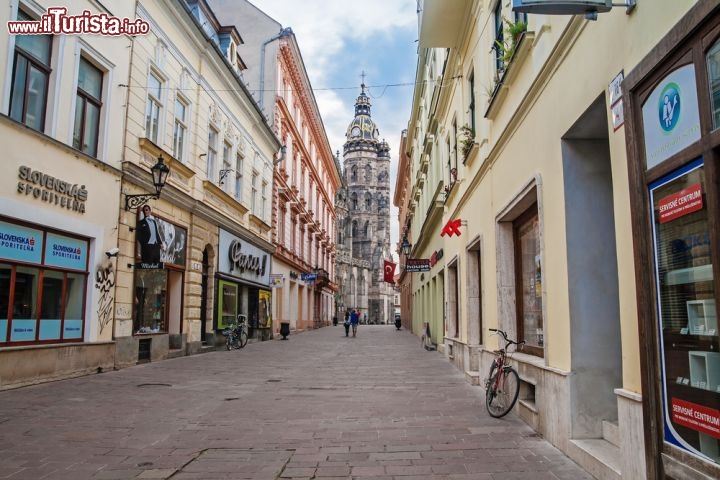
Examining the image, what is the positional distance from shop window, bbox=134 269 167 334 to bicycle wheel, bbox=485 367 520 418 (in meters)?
9.30

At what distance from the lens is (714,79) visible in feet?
10.2

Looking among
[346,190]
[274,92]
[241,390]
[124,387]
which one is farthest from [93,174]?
[346,190]

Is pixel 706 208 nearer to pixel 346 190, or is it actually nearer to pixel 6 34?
pixel 6 34

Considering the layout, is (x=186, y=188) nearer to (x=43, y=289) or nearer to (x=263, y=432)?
(x=43, y=289)

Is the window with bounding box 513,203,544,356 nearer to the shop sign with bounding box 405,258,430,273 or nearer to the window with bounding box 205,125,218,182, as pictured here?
the shop sign with bounding box 405,258,430,273

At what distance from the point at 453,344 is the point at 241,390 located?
635 cm

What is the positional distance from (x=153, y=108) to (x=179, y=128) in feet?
6.13

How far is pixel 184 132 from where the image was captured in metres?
16.8

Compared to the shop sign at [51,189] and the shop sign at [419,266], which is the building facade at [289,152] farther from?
the shop sign at [51,189]

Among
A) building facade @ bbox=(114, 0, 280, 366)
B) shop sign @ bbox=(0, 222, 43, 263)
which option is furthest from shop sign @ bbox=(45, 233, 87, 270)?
building facade @ bbox=(114, 0, 280, 366)

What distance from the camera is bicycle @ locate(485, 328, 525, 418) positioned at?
6.96 m

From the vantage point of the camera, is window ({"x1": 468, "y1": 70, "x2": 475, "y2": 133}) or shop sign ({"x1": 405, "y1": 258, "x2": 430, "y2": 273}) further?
shop sign ({"x1": 405, "y1": 258, "x2": 430, "y2": 273})

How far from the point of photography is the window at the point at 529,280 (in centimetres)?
734

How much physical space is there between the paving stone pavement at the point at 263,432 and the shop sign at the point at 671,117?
2.75m
